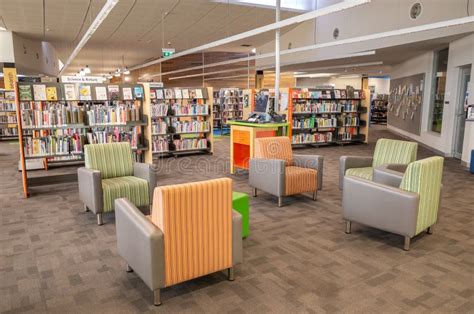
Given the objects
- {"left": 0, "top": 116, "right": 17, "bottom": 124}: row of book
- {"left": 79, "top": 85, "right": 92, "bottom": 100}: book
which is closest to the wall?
{"left": 79, "top": 85, "right": 92, "bottom": 100}: book

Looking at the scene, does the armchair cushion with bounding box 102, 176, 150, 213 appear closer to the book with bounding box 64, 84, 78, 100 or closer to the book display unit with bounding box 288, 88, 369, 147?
the book with bounding box 64, 84, 78, 100

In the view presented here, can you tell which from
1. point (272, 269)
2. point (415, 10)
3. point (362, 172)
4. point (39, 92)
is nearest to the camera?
point (272, 269)

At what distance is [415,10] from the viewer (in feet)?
29.0

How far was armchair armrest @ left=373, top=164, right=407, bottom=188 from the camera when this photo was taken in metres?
4.28

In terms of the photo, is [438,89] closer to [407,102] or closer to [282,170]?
[407,102]

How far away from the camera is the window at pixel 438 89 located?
1064cm

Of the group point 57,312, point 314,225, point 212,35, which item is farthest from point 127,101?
point 212,35

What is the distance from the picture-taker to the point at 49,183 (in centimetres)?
643

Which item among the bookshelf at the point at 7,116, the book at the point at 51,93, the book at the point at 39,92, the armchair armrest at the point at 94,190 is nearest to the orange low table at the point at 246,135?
the armchair armrest at the point at 94,190

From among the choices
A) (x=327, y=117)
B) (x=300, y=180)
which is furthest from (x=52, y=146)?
(x=327, y=117)

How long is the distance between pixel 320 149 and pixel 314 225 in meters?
6.66

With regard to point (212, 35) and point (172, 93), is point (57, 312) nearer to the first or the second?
point (172, 93)

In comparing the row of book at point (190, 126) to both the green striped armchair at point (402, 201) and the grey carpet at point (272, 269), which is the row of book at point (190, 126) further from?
the green striped armchair at point (402, 201)

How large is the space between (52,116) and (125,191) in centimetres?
249
